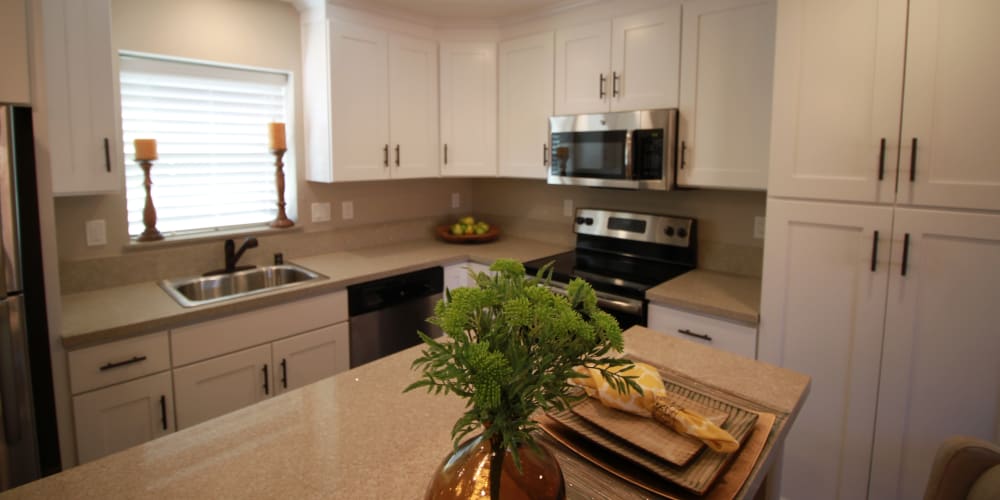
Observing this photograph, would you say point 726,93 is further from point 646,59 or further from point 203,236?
point 203,236

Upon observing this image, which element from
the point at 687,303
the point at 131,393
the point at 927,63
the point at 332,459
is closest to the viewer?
the point at 332,459

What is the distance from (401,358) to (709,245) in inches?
75.5

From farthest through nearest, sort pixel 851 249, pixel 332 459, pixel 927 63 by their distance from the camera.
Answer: pixel 851 249, pixel 927 63, pixel 332 459

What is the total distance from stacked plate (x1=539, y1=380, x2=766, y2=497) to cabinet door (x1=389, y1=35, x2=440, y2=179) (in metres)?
2.34

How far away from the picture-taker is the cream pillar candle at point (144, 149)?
2447 mm

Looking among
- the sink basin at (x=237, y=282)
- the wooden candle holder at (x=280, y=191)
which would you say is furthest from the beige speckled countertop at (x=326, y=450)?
the wooden candle holder at (x=280, y=191)

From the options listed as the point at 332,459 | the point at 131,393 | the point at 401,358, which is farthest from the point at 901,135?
the point at 131,393

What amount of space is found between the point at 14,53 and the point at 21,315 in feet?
2.45

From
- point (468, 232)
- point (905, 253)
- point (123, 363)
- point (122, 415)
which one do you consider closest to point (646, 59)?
point (905, 253)

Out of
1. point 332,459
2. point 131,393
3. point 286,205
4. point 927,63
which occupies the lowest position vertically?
point 131,393

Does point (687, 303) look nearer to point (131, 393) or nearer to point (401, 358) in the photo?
point (401, 358)

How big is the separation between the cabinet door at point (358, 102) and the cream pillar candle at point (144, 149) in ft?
2.64

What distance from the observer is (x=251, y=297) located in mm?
2324

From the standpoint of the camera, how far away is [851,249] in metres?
1.88
